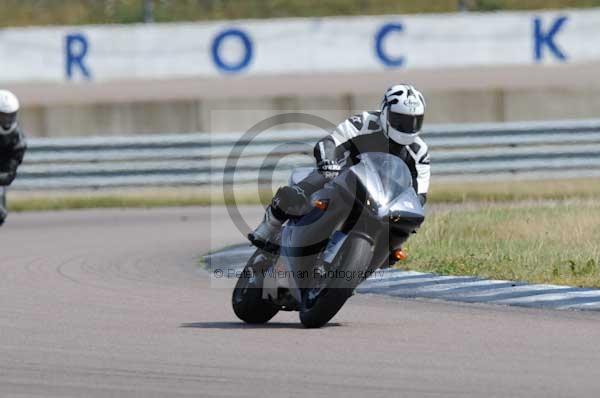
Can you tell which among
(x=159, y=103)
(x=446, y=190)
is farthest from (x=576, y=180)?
(x=159, y=103)

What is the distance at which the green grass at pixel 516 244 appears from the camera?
36.3 feet

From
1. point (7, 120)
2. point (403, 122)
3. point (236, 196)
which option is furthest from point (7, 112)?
point (403, 122)

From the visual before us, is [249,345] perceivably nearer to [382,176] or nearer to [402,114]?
[382,176]

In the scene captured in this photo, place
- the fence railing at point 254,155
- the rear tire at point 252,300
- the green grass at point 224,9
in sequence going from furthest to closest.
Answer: the green grass at point 224,9, the fence railing at point 254,155, the rear tire at point 252,300

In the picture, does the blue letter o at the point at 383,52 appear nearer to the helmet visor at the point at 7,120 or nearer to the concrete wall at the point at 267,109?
the concrete wall at the point at 267,109

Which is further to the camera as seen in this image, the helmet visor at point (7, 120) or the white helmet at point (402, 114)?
the helmet visor at point (7, 120)

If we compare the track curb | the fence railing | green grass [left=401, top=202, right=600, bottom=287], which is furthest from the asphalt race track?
the fence railing

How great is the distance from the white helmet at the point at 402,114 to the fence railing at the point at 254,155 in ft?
33.7

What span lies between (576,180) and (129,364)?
45.3 feet

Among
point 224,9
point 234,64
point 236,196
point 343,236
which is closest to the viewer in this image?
point 343,236

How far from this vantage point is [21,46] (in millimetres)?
27562

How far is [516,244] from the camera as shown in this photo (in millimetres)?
12828

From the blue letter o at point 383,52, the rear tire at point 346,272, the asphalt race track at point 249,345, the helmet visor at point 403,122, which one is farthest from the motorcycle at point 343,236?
the blue letter o at point 383,52

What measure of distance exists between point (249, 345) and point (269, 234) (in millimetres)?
1081
